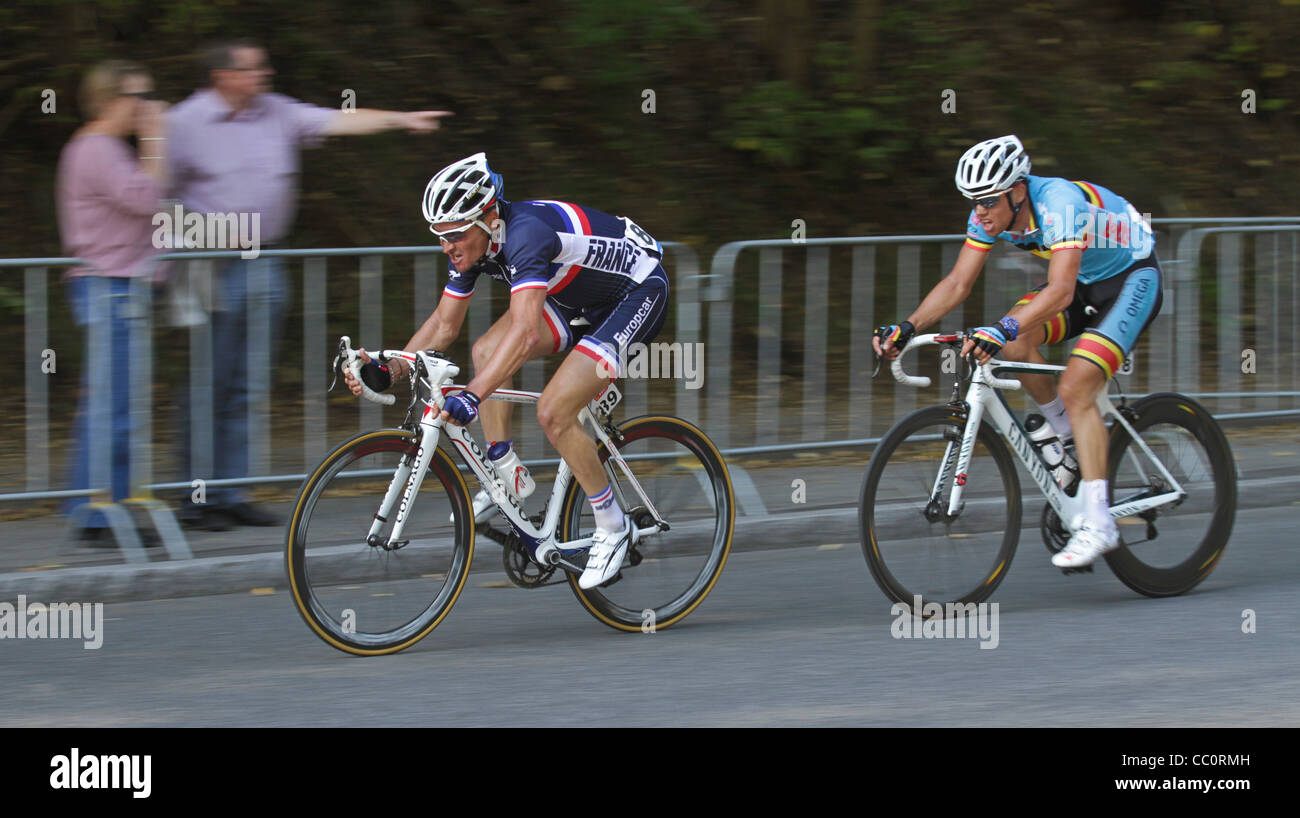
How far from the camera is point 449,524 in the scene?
20.4ft

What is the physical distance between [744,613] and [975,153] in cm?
213

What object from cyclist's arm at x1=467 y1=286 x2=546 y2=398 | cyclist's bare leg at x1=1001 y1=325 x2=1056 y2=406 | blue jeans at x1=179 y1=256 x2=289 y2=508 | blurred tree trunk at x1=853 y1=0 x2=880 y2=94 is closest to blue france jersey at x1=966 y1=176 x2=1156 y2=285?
cyclist's bare leg at x1=1001 y1=325 x2=1056 y2=406

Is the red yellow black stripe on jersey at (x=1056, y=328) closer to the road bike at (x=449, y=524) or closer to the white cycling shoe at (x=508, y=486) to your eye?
the road bike at (x=449, y=524)

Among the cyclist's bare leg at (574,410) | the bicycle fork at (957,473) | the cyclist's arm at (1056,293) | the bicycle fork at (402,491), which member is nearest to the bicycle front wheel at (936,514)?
the bicycle fork at (957,473)

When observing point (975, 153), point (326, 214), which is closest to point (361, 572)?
point (975, 153)

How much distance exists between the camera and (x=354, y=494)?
605cm

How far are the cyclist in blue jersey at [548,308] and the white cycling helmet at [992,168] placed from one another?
1.31 m

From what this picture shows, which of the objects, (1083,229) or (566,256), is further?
(1083,229)

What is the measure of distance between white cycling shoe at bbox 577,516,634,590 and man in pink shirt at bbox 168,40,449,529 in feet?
7.79

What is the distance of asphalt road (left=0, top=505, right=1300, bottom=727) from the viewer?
17.5 ft

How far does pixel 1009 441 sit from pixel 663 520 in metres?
1.46

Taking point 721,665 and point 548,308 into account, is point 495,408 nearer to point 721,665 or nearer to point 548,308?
point 548,308

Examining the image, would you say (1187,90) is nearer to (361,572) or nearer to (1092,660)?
(1092,660)

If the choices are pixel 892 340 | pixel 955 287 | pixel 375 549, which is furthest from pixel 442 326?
pixel 955 287
